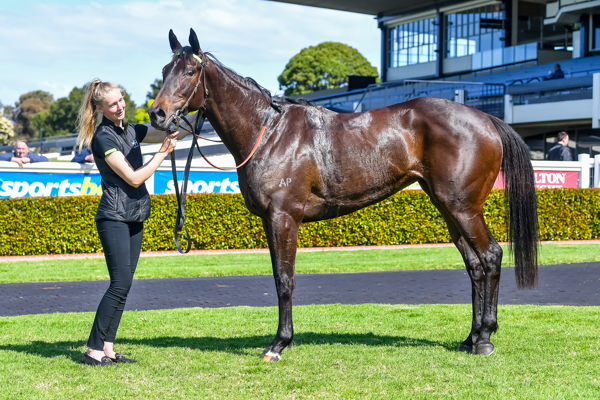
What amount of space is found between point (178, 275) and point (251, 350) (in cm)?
505

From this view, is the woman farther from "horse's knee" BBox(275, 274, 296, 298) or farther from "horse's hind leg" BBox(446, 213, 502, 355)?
"horse's hind leg" BBox(446, 213, 502, 355)

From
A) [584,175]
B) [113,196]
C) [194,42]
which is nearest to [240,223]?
[584,175]

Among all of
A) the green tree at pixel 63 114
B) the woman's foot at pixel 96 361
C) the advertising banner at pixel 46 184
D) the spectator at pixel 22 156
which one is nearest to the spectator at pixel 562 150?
the advertising banner at pixel 46 184

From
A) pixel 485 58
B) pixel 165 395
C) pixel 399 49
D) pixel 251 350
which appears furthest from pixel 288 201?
pixel 399 49

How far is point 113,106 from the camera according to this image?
479cm

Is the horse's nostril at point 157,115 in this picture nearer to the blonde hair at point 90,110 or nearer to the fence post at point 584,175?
the blonde hair at point 90,110

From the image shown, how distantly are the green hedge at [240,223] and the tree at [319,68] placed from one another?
48.8 metres

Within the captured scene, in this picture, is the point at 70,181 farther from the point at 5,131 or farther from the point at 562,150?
the point at 5,131

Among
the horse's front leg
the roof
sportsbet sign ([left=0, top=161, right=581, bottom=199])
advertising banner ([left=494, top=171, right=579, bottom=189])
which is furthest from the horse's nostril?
the roof

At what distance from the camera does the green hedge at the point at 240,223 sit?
12.4 m

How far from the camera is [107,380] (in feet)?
14.4

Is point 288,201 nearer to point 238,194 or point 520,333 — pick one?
point 520,333

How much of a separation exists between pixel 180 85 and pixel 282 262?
142cm

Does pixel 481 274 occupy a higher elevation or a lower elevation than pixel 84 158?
lower
